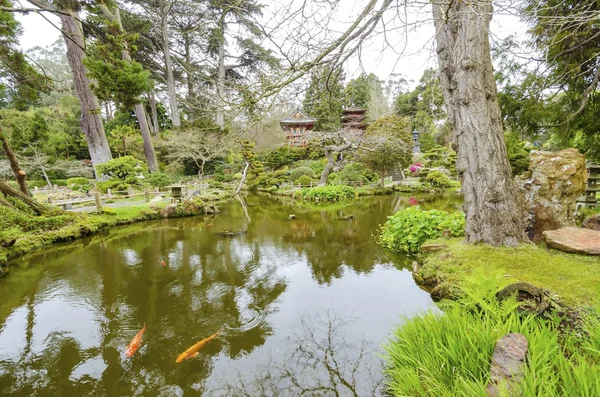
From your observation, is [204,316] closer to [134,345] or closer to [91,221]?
[134,345]

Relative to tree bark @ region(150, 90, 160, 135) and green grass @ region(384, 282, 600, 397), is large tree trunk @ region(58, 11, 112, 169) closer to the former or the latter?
tree bark @ region(150, 90, 160, 135)

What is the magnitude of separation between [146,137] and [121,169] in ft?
15.0

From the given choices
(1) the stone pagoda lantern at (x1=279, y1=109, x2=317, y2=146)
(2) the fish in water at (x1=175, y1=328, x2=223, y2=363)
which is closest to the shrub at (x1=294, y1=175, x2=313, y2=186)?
(1) the stone pagoda lantern at (x1=279, y1=109, x2=317, y2=146)

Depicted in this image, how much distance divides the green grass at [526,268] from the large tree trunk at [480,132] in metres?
0.26

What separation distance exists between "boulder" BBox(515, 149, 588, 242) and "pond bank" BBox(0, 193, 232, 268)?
9170 mm

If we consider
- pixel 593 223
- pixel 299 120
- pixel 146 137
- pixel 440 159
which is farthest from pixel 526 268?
pixel 299 120

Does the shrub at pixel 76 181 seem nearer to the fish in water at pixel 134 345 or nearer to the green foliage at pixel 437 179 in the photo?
the fish in water at pixel 134 345

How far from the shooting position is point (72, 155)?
21.3m

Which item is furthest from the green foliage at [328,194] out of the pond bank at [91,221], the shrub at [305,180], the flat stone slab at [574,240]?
the flat stone slab at [574,240]

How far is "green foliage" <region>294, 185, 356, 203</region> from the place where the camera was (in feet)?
46.0

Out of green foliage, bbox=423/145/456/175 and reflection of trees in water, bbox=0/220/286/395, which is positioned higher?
green foliage, bbox=423/145/456/175

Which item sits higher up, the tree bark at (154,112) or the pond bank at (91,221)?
the tree bark at (154,112)

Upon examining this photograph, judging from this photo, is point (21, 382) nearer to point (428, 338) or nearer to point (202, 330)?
point (202, 330)

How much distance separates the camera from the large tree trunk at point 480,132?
3377mm
